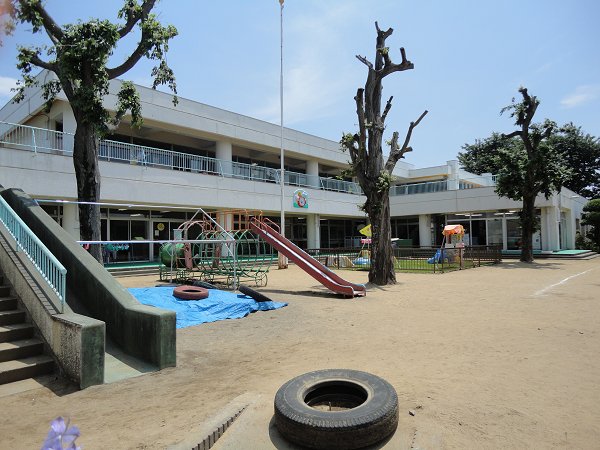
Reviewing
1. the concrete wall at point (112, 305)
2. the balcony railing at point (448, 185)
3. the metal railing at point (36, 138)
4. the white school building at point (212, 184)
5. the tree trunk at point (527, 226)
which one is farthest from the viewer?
the balcony railing at point (448, 185)

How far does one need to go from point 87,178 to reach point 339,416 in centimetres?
949

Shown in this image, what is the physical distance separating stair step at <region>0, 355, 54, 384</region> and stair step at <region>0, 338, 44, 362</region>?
6cm

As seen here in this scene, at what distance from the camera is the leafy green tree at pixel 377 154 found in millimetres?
14758

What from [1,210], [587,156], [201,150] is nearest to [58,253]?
[1,210]

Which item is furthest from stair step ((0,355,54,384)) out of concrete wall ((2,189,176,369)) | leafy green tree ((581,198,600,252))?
leafy green tree ((581,198,600,252))

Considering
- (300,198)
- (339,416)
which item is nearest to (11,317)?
(339,416)

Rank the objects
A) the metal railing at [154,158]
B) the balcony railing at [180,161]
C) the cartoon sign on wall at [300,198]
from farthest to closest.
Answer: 1. the cartoon sign on wall at [300,198]
2. the metal railing at [154,158]
3. the balcony railing at [180,161]

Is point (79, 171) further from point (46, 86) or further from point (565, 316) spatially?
point (565, 316)

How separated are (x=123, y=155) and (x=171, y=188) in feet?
8.80

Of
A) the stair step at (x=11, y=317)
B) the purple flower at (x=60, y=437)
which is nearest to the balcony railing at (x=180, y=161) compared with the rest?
the stair step at (x=11, y=317)

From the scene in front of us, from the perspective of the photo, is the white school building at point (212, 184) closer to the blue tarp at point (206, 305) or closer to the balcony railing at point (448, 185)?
the balcony railing at point (448, 185)

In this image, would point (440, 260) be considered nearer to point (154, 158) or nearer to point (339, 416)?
point (154, 158)

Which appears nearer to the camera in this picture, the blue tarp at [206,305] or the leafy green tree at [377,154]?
the blue tarp at [206,305]

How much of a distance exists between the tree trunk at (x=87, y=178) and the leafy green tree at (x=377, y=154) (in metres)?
8.76
